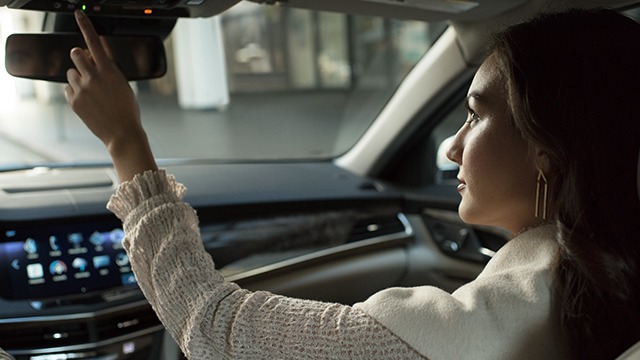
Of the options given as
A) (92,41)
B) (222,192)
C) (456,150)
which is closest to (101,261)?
(222,192)

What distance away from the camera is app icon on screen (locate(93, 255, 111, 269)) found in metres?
2.50

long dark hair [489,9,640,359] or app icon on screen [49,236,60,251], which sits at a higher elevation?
long dark hair [489,9,640,359]

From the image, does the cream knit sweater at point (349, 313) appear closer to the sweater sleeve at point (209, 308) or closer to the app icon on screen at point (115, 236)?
the sweater sleeve at point (209, 308)

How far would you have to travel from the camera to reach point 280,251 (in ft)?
9.39

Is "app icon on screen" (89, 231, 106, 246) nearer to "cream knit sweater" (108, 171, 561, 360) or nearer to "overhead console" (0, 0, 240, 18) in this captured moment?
"overhead console" (0, 0, 240, 18)

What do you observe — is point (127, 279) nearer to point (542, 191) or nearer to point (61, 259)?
point (61, 259)

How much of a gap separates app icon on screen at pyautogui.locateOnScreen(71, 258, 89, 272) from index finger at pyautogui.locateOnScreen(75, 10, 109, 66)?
1092mm

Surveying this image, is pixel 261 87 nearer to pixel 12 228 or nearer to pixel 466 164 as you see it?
pixel 12 228

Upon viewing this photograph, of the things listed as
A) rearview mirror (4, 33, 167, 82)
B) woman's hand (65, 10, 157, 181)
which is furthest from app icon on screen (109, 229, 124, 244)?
woman's hand (65, 10, 157, 181)

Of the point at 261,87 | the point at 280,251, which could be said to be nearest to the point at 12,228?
the point at 280,251

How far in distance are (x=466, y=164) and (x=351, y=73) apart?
306 inches

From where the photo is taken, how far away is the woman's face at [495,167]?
4.20ft

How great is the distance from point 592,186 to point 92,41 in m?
0.95

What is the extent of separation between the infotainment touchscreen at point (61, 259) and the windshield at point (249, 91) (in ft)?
1.48
